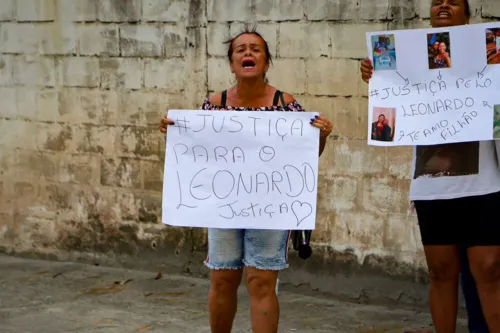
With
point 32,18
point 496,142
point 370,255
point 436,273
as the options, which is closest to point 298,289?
point 370,255

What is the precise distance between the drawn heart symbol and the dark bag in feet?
0.74

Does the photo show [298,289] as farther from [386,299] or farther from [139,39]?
[139,39]

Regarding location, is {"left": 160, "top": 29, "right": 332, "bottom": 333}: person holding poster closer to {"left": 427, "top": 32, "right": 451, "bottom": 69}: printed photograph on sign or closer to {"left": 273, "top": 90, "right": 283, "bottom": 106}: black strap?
{"left": 273, "top": 90, "right": 283, "bottom": 106}: black strap

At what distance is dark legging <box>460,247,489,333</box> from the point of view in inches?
215

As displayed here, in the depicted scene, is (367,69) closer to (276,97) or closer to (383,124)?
(383,124)

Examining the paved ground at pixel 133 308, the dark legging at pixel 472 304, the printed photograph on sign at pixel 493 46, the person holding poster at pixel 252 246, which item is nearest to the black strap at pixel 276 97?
the person holding poster at pixel 252 246

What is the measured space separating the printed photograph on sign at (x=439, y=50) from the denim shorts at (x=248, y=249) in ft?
3.78

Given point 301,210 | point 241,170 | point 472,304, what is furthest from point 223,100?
point 472,304

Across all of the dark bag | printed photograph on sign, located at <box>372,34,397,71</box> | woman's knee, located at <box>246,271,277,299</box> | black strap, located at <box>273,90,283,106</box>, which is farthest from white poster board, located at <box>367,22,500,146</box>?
woman's knee, located at <box>246,271,277,299</box>

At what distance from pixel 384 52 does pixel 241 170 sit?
0.95 metres

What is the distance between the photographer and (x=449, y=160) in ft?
16.4

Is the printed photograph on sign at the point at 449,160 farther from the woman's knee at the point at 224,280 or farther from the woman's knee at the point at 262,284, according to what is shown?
the woman's knee at the point at 224,280

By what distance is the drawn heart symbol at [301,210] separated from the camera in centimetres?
489

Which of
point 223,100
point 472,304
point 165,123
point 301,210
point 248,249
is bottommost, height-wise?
point 472,304
